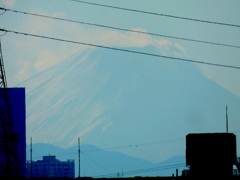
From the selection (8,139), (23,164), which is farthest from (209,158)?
(23,164)

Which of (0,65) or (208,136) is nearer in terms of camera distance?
(208,136)

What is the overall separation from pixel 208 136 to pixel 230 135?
1.04 m

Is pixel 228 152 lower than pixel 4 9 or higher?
lower

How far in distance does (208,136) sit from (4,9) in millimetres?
24470

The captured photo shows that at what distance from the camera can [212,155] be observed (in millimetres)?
25625

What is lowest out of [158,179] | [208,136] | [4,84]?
[158,179]

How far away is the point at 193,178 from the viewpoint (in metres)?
25.6

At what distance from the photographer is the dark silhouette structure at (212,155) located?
83.7ft

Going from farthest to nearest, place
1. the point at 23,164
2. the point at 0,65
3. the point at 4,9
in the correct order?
1. the point at 23,164
2. the point at 0,65
3. the point at 4,9

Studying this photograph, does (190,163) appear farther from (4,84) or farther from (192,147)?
(4,84)

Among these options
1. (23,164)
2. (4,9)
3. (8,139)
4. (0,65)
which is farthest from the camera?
(23,164)

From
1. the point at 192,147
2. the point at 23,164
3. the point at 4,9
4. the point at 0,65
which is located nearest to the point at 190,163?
the point at 192,147

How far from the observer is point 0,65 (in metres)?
67.1

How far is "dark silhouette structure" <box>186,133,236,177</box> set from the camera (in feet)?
83.7
